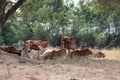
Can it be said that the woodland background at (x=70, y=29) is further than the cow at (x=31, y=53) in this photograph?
Yes

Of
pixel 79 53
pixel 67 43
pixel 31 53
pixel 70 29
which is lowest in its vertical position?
pixel 70 29

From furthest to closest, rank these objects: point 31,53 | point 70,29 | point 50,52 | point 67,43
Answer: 1. point 70,29
2. point 67,43
3. point 31,53
4. point 50,52

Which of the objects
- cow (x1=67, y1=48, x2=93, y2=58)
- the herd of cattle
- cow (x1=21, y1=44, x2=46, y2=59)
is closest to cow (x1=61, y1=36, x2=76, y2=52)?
the herd of cattle

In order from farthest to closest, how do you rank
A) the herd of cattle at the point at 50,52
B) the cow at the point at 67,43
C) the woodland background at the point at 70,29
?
the woodland background at the point at 70,29 → the cow at the point at 67,43 → the herd of cattle at the point at 50,52

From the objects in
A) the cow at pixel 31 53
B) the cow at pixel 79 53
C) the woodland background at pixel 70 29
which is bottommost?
the woodland background at pixel 70 29

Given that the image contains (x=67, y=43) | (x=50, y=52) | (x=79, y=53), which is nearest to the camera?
(x=50, y=52)

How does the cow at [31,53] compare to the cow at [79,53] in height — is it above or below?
above

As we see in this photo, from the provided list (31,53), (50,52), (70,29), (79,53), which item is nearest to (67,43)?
(79,53)

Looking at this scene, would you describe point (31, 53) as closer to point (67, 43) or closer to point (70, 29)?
point (67, 43)

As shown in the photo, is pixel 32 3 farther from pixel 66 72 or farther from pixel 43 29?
pixel 43 29

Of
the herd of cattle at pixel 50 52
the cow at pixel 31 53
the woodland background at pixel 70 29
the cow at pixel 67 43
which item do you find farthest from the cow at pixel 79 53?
the woodland background at pixel 70 29

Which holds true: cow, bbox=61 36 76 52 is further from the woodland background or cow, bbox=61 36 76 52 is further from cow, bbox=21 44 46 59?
the woodland background

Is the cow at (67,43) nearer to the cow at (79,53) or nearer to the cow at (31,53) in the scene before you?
the cow at (79,53)

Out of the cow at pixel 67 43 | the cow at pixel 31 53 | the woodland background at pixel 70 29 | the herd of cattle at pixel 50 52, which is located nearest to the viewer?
the herd of cattle at pixel 50 52
